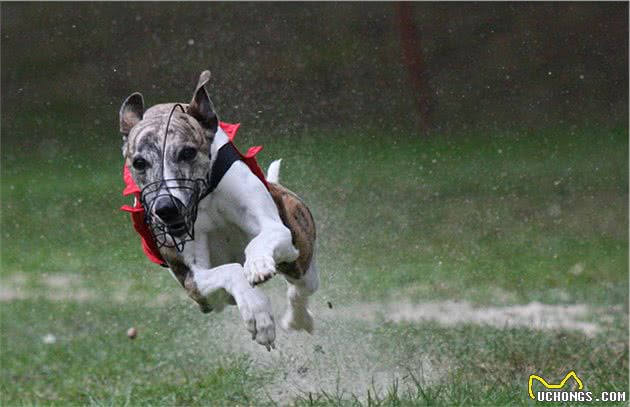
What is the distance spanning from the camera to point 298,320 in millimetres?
5297

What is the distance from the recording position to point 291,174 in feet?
21.6

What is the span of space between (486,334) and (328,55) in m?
8.05

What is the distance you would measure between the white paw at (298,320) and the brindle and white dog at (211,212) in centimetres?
55

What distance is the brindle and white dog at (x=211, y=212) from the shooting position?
392 cm

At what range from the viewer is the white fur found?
393cm

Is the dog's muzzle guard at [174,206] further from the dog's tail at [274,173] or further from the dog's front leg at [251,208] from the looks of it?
the dog's tail at [274,173]

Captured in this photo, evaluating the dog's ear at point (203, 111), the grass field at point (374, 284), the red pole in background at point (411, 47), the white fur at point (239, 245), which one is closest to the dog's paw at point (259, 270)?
the white fur at point (239, 245)

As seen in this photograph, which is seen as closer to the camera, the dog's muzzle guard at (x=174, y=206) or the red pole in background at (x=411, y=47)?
the dog's muzzle guard at (x=174, y=206)

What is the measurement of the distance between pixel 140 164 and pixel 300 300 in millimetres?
1461

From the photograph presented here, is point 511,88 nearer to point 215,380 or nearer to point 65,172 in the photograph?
point 65,172

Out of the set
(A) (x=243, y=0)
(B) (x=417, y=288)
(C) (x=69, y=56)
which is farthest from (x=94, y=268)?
(C) (x=69, y=56)

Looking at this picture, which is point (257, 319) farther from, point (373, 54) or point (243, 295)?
point (373, 54)

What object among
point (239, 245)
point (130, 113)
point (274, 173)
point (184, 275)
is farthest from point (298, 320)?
point (130, 113)

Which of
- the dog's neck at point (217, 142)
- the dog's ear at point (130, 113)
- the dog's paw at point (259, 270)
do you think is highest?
the dog's ear at point (130, 113)
